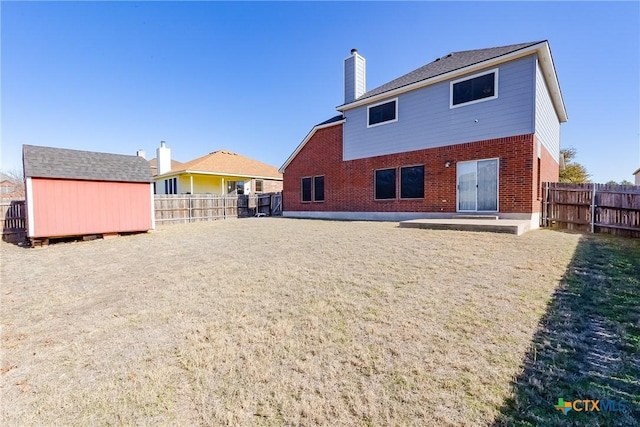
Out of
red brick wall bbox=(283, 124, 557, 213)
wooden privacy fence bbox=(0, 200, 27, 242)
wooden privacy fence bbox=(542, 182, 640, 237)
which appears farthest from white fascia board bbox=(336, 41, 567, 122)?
wooden privacy fence bbox=(0, 200, 27, 242)

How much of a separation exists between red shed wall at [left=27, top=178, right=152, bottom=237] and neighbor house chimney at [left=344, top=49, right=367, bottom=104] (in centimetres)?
1044

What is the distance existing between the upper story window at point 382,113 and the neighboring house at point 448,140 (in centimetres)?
4

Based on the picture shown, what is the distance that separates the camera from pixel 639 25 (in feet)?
Answer: 28.5

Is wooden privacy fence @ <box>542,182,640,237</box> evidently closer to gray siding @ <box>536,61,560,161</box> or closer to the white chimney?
gray siding @ <box>536,61,560,161</box>

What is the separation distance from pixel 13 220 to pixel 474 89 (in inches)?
711

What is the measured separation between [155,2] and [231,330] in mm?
13001

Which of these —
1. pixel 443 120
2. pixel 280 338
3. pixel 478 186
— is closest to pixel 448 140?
pixel 443 120

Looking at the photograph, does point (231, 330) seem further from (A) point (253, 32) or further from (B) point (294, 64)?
(B) point (294, 64)

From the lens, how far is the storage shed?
9.05 metres

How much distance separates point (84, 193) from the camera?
9.87 metres

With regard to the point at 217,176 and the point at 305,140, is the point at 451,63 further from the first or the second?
the point at 217,176

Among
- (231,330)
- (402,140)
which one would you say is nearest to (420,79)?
(402,140)

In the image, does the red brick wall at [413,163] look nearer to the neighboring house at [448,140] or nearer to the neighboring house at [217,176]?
the neighboring house at [448,140]

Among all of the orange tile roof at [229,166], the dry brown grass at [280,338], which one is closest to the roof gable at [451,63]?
the dry brown grass at [280,338]
